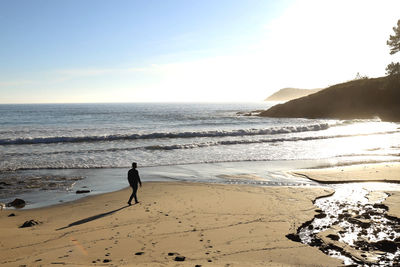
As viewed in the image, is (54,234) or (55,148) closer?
(54,234)

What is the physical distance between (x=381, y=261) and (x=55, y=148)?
27.5 m

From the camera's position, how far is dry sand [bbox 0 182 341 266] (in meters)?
6.90

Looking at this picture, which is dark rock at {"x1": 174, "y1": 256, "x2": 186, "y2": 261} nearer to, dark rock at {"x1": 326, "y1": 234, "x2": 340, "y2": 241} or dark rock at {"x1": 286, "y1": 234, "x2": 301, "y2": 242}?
dark rock at {"x1": 286, "y1": 234, "x2": 301, "y2": 242}

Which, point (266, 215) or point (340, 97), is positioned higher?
point (340, 97)

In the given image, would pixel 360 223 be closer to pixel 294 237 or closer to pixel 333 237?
pixel 333 237

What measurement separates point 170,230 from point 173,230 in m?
0.08

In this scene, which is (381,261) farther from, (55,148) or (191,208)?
(55,148)

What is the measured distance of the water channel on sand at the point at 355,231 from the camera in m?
6.90

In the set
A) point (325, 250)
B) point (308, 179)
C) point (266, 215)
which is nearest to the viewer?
point (325, 250)

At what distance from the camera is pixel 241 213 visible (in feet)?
33.5

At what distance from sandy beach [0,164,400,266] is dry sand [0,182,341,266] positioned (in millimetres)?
21

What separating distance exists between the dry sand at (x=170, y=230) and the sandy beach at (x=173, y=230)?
21mm

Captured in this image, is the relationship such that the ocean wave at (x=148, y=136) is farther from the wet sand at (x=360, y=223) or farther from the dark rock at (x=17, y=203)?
the wet sand at (x=360, y=223)

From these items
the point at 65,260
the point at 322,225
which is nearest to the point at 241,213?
the point at 322,225
